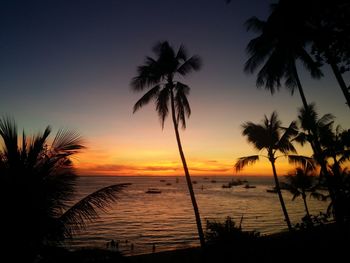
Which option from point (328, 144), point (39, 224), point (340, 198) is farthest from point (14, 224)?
point (328, 144)

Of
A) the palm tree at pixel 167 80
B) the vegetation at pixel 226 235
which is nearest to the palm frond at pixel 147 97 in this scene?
the palm tree at pixel 167 80

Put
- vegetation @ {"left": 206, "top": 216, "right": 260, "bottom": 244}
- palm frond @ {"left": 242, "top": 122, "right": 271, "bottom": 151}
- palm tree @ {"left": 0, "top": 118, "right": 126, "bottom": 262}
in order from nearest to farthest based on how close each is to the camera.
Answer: palm tree @ {"left": 0, "top": 118, "right": 126, "bottom": 262} → vegetation @ {"left": 206, "top": 216, "right": 260, "bottom": 244} → palm frond @ {"left": 242, "top": 122, "right": 271, "bottom": 151}

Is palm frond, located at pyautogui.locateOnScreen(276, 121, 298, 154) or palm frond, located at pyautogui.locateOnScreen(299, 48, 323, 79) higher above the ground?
palm frond, located at pyautogui.locateOnScreen(299, 48, 323, 79)

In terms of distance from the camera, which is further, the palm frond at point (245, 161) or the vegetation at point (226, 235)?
the palm frond at point (245, 161)

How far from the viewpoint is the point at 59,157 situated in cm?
639

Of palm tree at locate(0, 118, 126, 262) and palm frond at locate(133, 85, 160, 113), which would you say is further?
palm frond at locate(133, 85, 160, 113)

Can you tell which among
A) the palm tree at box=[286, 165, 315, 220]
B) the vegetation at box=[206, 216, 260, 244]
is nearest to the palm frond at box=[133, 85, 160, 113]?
the vegetation at box=[206, 216, 260, 244]

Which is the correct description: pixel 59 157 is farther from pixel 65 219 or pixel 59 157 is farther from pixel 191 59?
pixel 191 59

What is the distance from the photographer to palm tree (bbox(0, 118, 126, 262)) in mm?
5273

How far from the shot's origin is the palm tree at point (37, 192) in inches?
208

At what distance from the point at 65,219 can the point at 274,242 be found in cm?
763

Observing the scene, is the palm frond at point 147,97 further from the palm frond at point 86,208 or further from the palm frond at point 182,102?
the palm frond at point 86,208

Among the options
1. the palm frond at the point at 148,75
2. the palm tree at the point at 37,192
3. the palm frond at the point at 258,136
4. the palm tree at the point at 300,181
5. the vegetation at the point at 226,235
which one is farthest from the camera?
the palm tree at the point at 300,181

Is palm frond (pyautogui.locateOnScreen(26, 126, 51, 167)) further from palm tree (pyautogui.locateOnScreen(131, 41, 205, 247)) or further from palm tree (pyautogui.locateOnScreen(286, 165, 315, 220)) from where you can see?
palm tree (pyautogui.locateOnScreen(286, 165, 315, 220))
